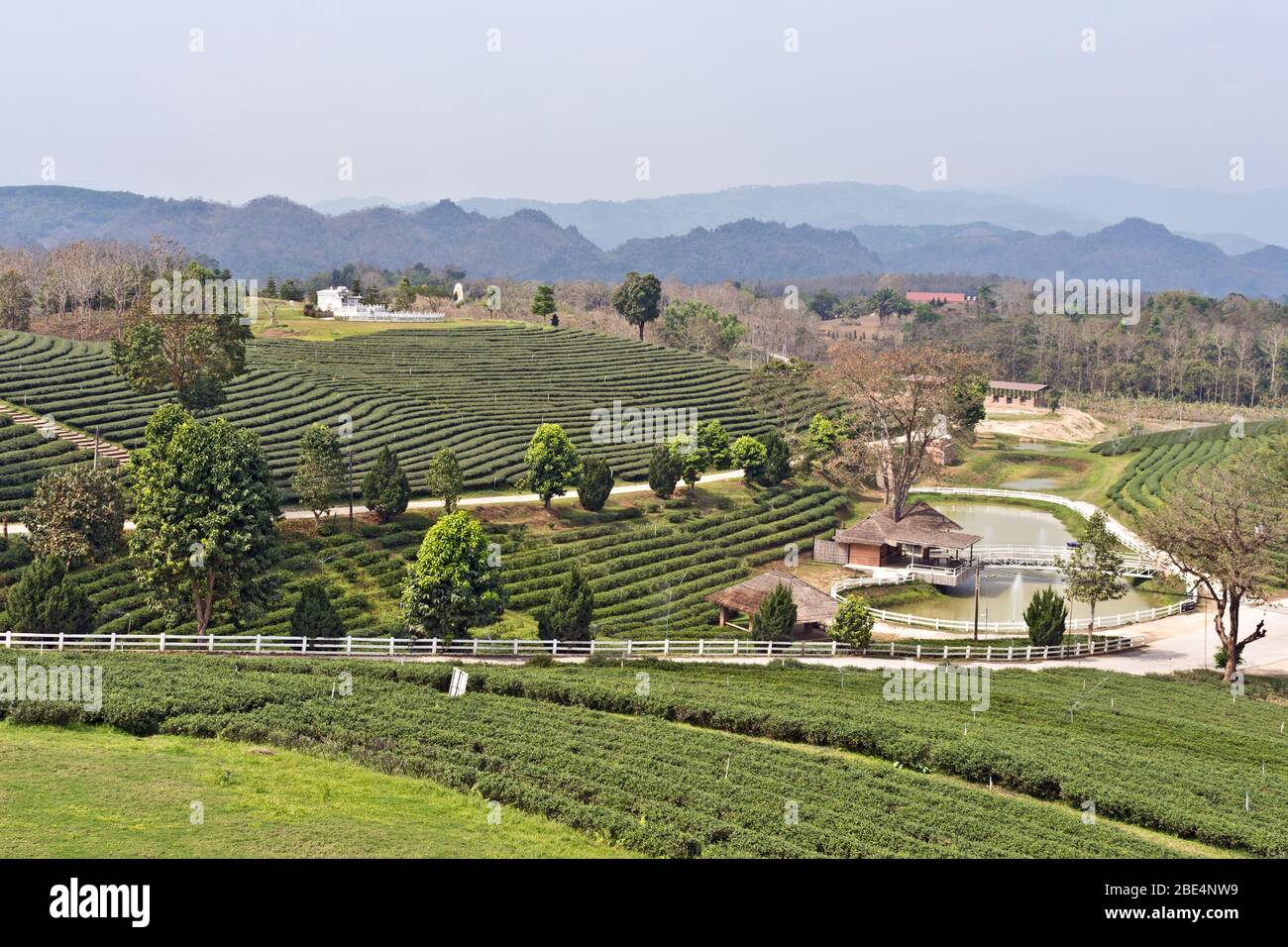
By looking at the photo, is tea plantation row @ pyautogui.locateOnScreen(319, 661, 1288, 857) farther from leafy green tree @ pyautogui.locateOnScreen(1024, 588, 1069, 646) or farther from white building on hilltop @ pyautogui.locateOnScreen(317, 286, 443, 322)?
white building on hilltop @ pyautogui.locateOnScreen(317, 286, 443, 322)

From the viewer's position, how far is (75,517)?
1932 inches

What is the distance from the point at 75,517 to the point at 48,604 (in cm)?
848

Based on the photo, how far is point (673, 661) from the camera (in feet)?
139

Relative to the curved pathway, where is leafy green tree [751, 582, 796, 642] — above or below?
below

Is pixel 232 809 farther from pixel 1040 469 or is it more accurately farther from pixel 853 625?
pixel 1040 469

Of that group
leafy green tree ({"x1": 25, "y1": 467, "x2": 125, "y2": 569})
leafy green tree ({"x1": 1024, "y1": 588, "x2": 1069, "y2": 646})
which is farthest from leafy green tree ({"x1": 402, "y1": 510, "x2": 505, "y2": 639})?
leafy green tree ({"x1": 1024, "y1": 588, "x2": 1069, "y2": 646})

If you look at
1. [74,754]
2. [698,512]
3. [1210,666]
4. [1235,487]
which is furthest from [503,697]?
[698,512]

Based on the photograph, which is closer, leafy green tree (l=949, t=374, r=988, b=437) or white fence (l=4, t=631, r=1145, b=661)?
white fence (l=4, t=631, r=1145, b=661)

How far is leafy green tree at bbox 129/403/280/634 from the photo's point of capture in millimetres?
43688

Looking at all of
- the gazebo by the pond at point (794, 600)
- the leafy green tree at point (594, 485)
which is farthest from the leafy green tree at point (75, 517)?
the gazebo by the pond at point (794, 600)

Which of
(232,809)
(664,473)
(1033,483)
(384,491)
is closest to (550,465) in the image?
(664,473)

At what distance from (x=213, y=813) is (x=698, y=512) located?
52165mm

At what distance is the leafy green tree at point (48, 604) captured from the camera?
4138cm

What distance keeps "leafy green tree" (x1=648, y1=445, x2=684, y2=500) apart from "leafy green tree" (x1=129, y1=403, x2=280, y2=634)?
31.9m
